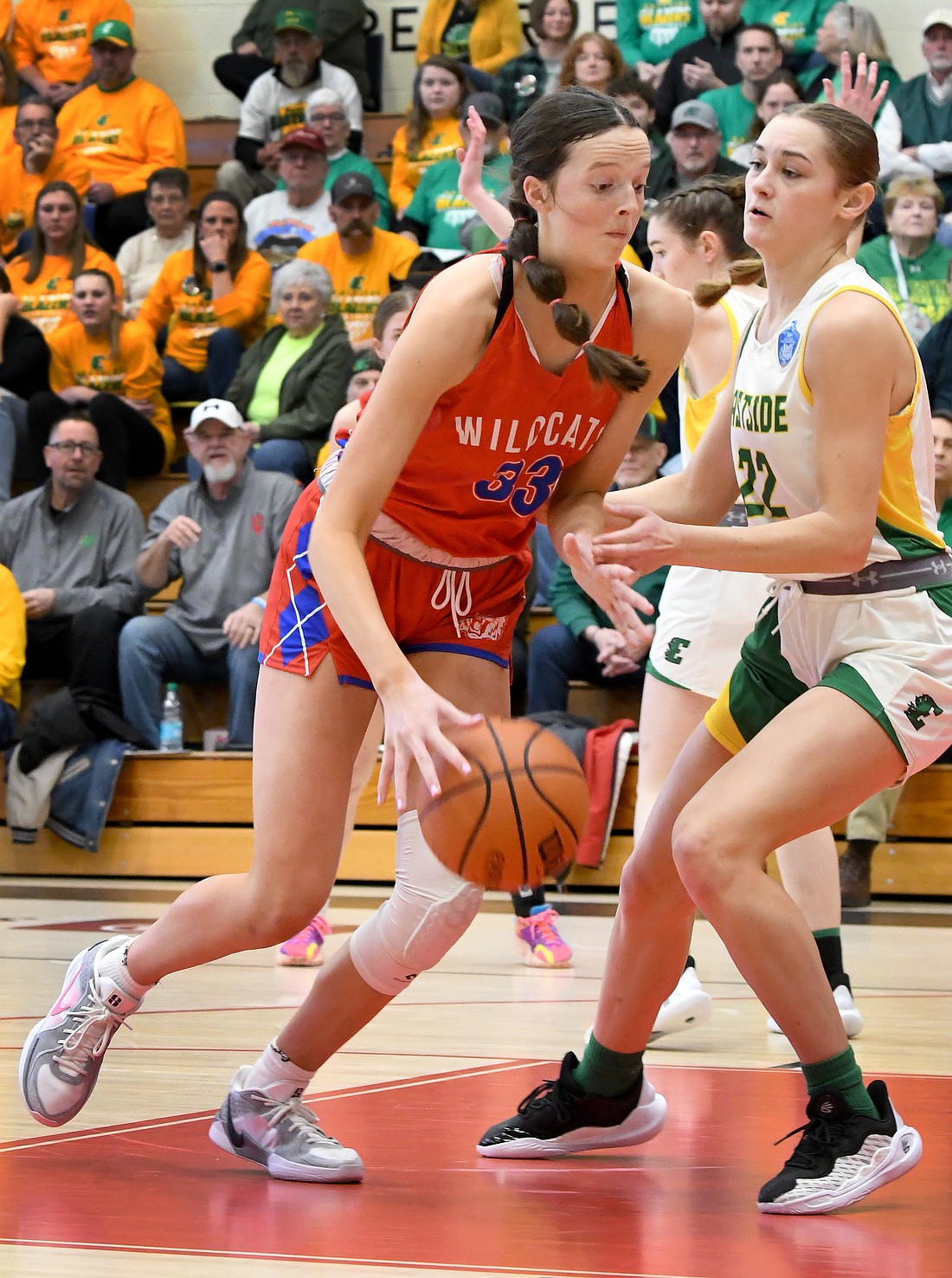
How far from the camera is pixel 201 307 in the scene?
31.6 ft

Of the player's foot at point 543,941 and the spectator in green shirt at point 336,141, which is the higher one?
the spectator in green shirt at point 336,141

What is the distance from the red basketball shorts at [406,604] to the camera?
2783 mm

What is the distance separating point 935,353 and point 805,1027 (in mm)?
5814

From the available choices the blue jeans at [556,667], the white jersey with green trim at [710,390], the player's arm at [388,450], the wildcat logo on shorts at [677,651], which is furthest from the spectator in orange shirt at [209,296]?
the player's arm at [388,450]

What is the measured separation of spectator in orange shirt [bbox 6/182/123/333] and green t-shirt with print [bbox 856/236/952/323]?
436 cm

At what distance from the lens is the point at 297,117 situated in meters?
11.0

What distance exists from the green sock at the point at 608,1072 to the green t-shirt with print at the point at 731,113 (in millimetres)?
7578

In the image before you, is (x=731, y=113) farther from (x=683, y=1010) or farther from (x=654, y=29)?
(x=683, y=1010)

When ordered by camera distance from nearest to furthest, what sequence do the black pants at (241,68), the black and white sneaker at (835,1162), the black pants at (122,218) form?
the black and white sneaker at (835,1162), the black pants at (122,218), the black pants at (241,68)

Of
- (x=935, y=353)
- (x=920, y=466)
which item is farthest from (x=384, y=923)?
(x=935, y=353)

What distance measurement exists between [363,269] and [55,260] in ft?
6.56

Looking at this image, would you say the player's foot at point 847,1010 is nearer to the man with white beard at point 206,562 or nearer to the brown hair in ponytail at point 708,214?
the brown hair in ponytail at point 708,214

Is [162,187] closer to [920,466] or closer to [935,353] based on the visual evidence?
[935,353]

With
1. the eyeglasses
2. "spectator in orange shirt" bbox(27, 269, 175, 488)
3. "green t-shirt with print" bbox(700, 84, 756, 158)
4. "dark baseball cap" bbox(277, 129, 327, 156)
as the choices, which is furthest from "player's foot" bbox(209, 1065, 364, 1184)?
"dark baseball cap" bbox(277, 129, 327, 156)
